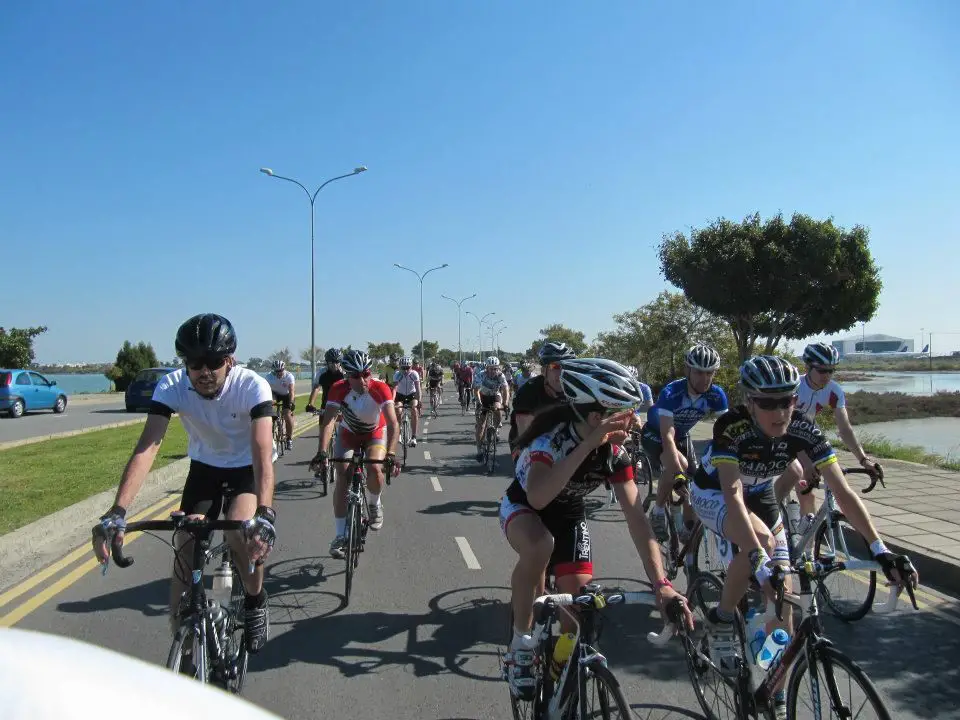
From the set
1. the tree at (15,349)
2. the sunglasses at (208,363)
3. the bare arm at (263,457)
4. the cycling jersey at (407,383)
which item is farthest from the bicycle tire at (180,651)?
the tree at (15,349)

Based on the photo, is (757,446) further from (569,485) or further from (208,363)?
(208,363)

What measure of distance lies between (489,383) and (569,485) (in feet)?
33.9

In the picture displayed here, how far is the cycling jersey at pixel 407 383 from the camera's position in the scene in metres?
15.3

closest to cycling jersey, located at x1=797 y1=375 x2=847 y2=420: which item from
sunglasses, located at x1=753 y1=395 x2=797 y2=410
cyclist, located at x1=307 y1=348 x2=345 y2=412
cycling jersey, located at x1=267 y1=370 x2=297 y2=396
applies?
sunglasses, located at x1=753 y1=395 x2=797 y2=410

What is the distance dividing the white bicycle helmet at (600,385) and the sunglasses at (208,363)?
1.74m

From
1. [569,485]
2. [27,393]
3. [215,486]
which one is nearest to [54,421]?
[27,393]

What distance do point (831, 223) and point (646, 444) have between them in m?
18.2

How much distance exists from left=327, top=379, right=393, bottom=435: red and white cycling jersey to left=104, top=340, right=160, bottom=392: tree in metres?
47.4

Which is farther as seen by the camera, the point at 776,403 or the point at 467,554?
the point at 467,554

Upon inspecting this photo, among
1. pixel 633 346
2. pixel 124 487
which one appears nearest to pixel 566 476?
pixel 124 487

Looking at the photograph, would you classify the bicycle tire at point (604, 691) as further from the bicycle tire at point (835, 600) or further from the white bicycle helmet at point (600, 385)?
the bicycle tire at point (835, 600)

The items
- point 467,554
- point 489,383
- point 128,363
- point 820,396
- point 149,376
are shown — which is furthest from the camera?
point 128,363

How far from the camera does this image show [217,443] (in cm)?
408

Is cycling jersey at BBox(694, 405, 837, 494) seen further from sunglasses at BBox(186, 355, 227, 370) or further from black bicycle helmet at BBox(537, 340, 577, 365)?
black bicycle helmet at BBox(537, 340, 577, 365)
